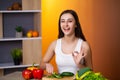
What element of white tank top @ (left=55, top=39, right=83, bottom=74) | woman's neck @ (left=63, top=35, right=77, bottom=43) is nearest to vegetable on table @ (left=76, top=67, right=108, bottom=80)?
white tank top @ (left=55, top=39, right=83, bottom=74)

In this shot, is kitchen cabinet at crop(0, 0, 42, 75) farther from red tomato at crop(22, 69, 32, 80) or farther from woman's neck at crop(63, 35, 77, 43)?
red tomato at crop(22, 69, 32, 80)

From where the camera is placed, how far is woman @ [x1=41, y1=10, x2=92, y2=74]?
1.99 meters

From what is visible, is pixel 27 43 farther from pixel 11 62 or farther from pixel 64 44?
pixel 64 44

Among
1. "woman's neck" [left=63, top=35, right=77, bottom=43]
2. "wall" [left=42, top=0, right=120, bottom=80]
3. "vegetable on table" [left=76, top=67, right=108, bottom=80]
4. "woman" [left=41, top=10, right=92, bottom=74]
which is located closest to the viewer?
"vegetable on table" [left=76, top=67, right=108, bottom=80]

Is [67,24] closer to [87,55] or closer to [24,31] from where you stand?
[87,55]

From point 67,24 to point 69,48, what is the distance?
0.24 metres

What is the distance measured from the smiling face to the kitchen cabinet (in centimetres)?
118

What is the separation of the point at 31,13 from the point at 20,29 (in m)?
0.33

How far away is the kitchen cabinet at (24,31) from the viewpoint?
320 cm

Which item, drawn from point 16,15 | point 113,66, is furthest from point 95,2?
point 16,15

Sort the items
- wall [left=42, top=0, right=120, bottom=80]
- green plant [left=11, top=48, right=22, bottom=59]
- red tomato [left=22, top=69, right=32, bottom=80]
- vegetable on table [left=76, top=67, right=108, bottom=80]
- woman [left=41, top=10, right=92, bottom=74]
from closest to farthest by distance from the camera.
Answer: vegetable on table [left=76, top=67, right=108, bottom=80] → red tomato [left=22, top=69, right=32, bottom=80] → woman [left=41, top=10, right=92, bottom=74] → green plant [left=11, top=48, right=22, bottom=59] → wall [left=42, top=0, right=120, bottom=80]

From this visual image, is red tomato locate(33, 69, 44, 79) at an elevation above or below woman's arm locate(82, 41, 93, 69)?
below

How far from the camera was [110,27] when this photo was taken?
13.9 ft

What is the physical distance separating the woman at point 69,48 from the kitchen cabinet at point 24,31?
100 cm
